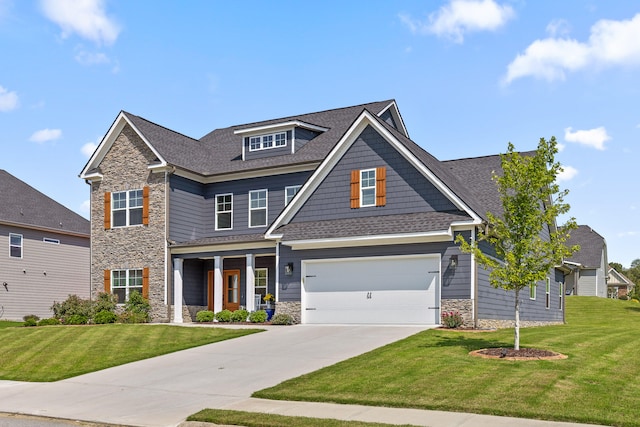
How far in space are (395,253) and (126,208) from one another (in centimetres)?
1366

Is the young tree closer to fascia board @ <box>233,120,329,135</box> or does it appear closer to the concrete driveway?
the concrete driveway

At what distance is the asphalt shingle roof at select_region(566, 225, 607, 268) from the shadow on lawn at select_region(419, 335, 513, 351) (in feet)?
132

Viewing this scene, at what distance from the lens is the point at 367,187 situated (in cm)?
2489

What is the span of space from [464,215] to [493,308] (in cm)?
372

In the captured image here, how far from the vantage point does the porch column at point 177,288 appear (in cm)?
2938

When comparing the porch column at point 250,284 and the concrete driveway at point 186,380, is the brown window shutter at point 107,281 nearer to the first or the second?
the porch column at point 250,284

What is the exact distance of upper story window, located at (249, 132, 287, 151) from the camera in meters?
31.3

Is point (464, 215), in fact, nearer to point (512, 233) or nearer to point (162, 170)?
point (512, 233)

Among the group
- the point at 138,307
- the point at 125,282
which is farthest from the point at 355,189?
the point at 125,282

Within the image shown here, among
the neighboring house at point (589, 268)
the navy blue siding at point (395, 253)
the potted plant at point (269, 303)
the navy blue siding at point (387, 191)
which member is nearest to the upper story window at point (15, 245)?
the potted plant at point (269, 303)

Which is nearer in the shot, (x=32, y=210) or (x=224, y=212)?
(x=224, y=212)

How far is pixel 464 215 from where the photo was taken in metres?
22.6

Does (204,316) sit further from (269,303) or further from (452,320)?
(452,320)

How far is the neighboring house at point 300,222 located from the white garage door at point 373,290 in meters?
0.05
